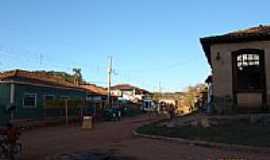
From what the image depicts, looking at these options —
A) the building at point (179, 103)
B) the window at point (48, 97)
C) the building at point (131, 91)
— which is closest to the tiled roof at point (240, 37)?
the window at point (48, 97)

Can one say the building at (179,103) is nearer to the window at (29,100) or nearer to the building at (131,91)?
the building at (131,91)

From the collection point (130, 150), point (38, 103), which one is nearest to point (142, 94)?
point (38, 103)

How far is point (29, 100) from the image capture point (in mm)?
32625

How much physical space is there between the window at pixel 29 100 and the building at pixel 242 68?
16443 mm

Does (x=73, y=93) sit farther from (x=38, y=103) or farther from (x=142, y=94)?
(x=142, y=94)

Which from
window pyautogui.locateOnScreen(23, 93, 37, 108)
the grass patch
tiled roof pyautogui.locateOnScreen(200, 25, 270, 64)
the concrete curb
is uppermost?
tiled roof pyautogui.locateOnScreen(200, 25, 270, 64)

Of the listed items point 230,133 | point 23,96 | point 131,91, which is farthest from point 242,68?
point 131,91

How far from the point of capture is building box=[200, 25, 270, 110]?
67.5 feet

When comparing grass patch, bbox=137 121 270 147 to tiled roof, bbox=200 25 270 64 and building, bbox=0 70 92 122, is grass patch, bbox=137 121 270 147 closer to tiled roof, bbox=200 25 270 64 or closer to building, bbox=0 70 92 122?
tiled roof, bbox=200 25 270 64

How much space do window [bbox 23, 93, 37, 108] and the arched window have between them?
57.4 feet

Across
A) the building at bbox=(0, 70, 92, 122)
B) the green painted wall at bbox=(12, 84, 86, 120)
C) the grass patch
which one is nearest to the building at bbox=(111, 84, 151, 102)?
the green painted wall at bbox=(12, 84, 86, 120)

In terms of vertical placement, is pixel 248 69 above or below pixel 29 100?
above

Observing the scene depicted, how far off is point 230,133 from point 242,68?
18.2 feet

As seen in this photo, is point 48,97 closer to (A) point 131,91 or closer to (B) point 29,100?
(B) point 29,100
